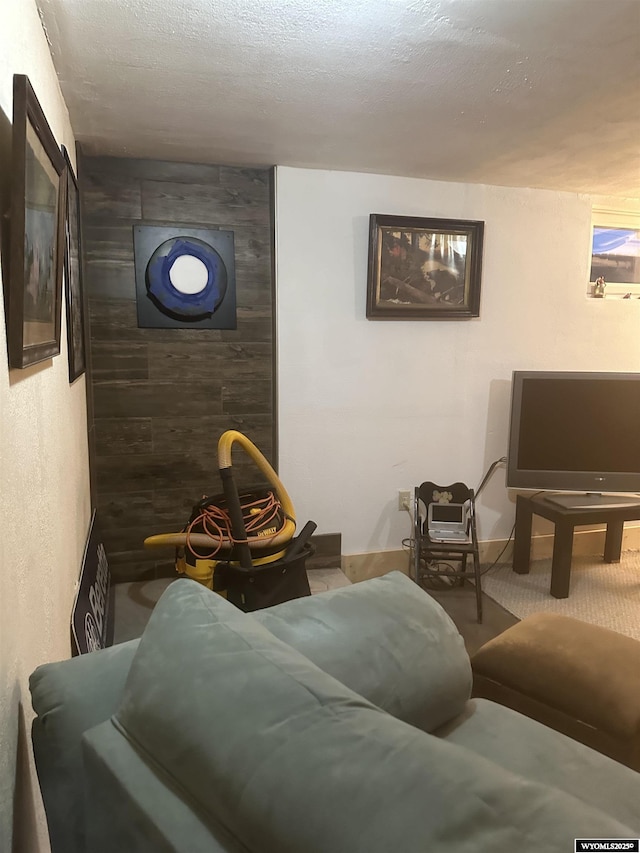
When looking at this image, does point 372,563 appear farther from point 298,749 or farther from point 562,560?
point 298,749

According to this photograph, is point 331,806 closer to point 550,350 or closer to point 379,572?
point 379,572

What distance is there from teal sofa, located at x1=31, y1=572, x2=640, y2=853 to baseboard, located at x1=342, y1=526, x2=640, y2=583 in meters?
2.02

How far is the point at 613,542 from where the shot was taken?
146 inches

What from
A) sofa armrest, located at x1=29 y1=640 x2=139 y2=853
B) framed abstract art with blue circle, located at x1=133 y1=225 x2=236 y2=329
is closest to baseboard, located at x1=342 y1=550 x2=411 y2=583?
framed abstract art with blue circle, located at x1=133 y1=225 x2=236 y2=329

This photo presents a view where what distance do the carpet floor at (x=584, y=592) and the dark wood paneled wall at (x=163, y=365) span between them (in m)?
1.55

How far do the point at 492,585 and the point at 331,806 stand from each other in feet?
9.91

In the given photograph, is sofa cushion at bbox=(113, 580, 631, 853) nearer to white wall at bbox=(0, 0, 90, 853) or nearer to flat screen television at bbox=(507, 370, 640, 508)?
white wall at bbox=(0, 0, 90, 853)

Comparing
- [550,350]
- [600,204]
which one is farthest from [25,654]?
[600,204]

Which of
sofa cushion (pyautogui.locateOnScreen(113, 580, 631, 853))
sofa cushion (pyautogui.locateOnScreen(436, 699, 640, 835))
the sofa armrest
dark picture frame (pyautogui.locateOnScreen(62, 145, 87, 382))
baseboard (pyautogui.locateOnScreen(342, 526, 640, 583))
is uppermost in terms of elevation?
dark picture frame (pyautogui.locateOnScreen(62, 145, 87, 382))

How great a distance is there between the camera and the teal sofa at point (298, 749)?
622 millimetres

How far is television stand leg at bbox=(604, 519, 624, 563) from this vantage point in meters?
3.72

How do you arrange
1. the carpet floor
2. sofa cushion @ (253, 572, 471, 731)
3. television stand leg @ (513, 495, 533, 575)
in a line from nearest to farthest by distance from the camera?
1. sofa cushion @ (253, 572, 471, 731)
2. the carpet floor
3. television stand leg @ (513, 495, 533, 575)

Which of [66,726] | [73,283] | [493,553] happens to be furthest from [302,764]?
[493,553]

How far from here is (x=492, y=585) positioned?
345 cm
